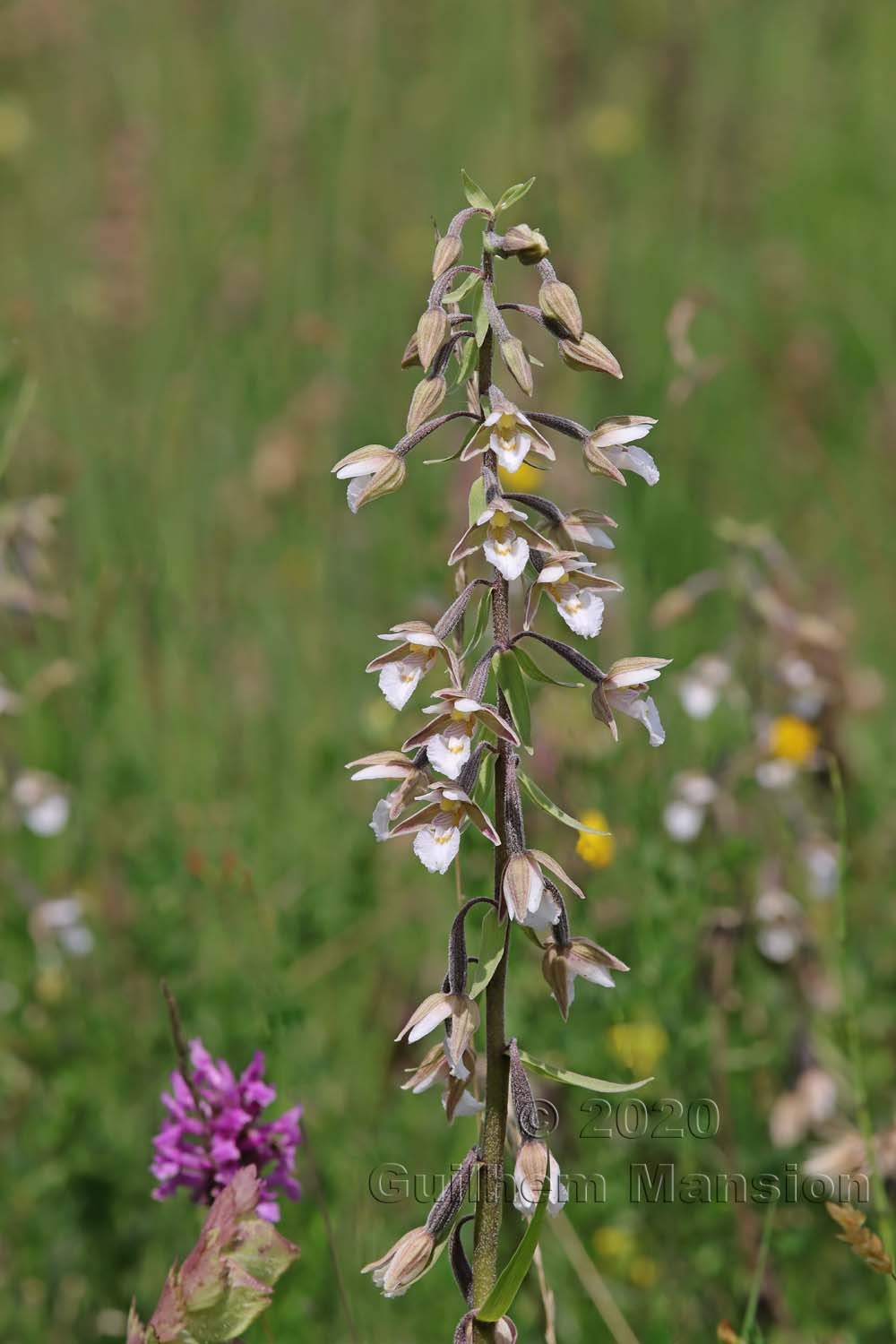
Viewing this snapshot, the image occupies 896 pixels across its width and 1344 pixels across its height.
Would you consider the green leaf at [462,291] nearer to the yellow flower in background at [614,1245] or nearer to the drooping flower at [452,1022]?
the drooping flower at [452,1022]

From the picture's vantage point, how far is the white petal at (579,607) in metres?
1.70

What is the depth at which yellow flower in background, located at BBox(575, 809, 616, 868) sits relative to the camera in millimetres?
2557

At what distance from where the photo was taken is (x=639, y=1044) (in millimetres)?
3133

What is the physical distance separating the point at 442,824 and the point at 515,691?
0.18 metres

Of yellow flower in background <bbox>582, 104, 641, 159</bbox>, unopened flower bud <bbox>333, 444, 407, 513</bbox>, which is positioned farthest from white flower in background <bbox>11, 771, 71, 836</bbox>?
yellow flower in background <bbox>582, 104, 641, 159</bbox>

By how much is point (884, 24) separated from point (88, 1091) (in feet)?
24.8

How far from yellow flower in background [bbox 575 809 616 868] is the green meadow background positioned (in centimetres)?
11

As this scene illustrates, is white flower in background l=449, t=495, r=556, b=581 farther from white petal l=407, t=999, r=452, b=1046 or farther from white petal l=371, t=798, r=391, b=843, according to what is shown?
white petal l=407, t=999, r=452, b=1046

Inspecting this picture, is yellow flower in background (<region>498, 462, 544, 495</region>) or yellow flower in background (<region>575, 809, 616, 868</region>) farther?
yellow flower in background (<region>498, 462, 544, 495</region>)

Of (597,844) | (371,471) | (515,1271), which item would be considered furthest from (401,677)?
(597,844)

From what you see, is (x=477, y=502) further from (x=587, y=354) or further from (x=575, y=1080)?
(x=575, y=1080)

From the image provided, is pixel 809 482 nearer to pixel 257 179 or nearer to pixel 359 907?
pixel 257 179

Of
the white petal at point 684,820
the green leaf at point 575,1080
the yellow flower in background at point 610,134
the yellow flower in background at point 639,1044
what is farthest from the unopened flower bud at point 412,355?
the yellow flower in background at point 610,134

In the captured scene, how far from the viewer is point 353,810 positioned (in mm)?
3926
